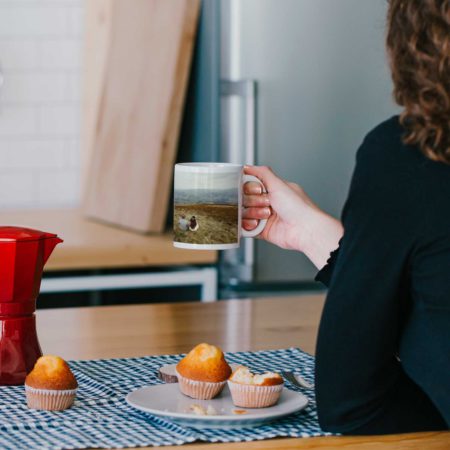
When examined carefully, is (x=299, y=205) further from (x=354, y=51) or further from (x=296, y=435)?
(x=354, y=51)

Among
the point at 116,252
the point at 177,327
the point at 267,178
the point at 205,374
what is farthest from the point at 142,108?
the point at 205,374

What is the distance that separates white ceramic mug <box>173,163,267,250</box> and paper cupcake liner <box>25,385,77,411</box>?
23 cm

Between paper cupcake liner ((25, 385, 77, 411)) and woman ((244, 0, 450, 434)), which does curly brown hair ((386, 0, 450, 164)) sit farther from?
paper cupcake liner ((25, 385, 77, 411))

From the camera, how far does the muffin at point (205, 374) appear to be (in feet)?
3.92

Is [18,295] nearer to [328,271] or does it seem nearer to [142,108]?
[328,271]

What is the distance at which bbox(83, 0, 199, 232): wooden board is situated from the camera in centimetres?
286

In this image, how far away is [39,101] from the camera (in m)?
3.41

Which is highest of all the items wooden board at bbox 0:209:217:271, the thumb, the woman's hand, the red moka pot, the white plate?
the thumb

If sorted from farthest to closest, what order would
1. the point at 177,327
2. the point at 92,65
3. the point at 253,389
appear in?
the point at 92,65
the point at 177,327
the point at 253,389

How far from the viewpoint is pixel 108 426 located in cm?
116

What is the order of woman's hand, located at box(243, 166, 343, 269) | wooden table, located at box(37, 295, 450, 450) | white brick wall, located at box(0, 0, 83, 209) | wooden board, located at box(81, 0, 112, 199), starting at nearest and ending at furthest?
woman's hand, located at box(243, 166, 343, 269)
wooden table, located at box(37, 295, 450, 450)
wooden board, located at box(81, 0, 112, 199)
white brick wall, located at box(0, 0, 83, 209)

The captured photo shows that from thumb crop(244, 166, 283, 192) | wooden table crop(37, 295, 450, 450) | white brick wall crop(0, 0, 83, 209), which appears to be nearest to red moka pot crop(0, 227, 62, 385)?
wooden table crop(37, 295, 450, 450)

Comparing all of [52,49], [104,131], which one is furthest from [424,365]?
[52,49]

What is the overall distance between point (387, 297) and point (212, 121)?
5.78ft
